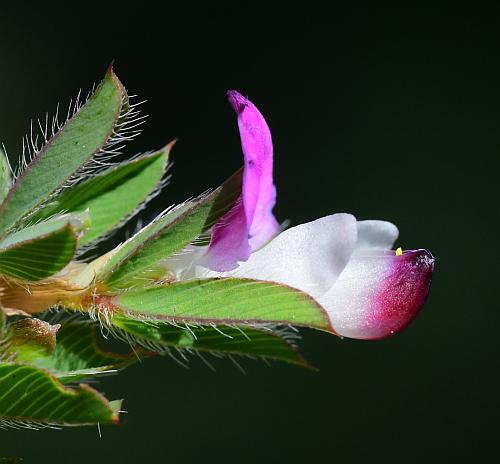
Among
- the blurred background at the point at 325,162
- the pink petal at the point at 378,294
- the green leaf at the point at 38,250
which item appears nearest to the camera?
the green leaf at the point at 38,250

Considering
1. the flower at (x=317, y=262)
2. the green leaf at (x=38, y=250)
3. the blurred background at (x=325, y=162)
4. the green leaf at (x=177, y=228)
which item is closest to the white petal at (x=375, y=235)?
the flower at (x=317, y=262)

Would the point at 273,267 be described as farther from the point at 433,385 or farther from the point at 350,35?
the point at 350,35

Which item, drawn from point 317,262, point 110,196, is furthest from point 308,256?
point 110,196

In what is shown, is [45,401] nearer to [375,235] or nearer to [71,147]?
[71,147]

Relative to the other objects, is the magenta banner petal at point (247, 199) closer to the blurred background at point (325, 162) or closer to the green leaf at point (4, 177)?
the green leaf at point (4, 177)

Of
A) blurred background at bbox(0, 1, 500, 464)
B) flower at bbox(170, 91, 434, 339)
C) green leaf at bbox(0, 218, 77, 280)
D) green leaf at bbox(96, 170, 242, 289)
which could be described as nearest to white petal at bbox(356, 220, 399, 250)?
flower at bbox(170, 91, 434, 339)
